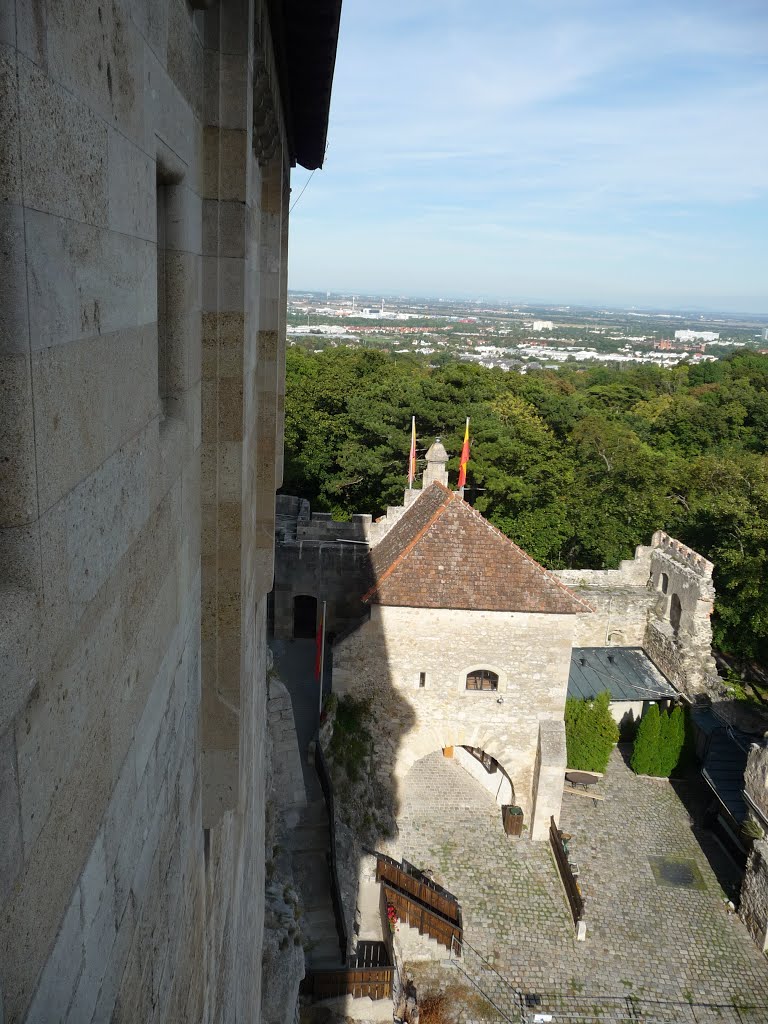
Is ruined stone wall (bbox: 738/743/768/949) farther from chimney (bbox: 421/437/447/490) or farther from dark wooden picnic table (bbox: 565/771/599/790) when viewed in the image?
chimney (bbox: 421/437/447/490)

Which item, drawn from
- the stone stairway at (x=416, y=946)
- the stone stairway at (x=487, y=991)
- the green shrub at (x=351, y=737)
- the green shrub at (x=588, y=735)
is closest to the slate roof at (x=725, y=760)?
the green shrub at (x=588, y=735)

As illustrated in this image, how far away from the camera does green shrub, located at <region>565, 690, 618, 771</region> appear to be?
18.9m

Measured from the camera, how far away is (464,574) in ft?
51.4

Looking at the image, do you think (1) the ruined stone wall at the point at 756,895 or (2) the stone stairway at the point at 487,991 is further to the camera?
(1) the ruined stone wall at the point at 756,895

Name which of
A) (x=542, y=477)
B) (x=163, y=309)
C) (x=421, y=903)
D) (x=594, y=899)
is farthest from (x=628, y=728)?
(x=163, y=309)

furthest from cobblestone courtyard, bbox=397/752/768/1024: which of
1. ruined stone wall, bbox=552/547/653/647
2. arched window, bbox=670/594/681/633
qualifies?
ruined stone wall, bbox=552/547/653/647

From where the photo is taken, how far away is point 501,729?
16.4 meters

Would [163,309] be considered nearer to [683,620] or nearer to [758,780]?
[758,780]

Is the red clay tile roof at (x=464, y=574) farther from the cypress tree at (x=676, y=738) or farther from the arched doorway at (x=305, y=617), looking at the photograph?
the arched doorway at (x=305, y=617)

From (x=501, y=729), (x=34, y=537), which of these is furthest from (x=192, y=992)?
(x=501, y=729)

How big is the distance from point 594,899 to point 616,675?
8342 mm

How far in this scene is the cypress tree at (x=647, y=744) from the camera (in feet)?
64.9

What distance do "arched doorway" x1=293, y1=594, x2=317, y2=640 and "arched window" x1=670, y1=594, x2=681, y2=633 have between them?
11.3 meters

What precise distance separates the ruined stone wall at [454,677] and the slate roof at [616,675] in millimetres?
5288
